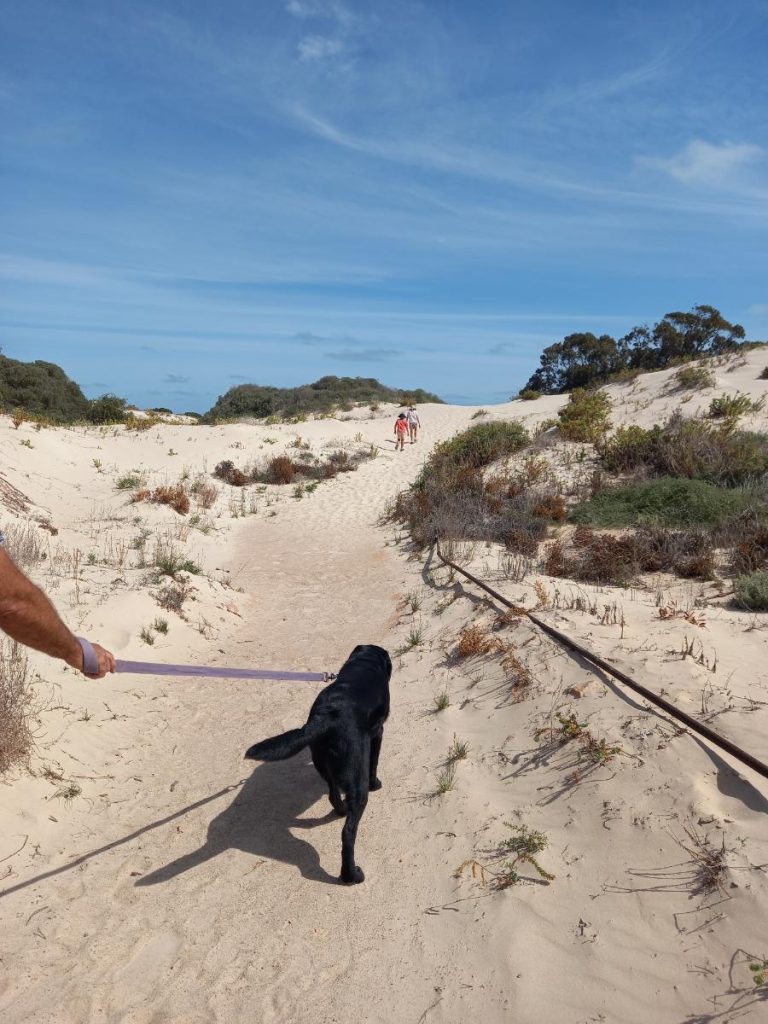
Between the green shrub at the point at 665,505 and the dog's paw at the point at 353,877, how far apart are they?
22.1 ft

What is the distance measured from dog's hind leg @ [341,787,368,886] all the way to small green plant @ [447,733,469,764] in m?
1.25

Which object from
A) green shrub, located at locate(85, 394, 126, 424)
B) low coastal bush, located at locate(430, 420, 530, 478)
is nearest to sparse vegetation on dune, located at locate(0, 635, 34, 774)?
low coastal bush, located at locate(430, 420, 530, 478)

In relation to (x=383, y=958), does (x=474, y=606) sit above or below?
above

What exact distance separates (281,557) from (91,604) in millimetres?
4603

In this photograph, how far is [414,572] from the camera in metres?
9.51

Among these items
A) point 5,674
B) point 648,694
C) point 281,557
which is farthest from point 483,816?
point 281,557

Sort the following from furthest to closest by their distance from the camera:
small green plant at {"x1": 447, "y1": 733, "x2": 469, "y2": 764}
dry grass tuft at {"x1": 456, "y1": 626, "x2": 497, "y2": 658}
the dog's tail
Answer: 1. dry grass tuft at {"x1": 456, "y1": 626, "x2": 497, "y2": 658}
2. small green plant at {"x1": 447, "y1": 733, "x2": 469, "y2": 764}
3. the dog's tail

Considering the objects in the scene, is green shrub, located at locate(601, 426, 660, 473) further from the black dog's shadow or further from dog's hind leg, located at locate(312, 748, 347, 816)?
dog's hind leg, located at locate(312, 748, 347, 816)

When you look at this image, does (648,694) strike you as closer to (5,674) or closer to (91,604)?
(5,674)

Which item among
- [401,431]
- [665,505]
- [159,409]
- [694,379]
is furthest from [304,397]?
[665,505]

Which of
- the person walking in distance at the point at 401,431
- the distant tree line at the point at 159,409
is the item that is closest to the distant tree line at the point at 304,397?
the distant tree line at the point at 159,409

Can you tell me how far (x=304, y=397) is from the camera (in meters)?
42.1

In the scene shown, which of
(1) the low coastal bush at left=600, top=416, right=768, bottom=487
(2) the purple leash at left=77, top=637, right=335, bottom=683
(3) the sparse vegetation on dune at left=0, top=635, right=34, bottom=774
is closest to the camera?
(2) the purple leash at left=77, top=637, right=335, bottom=683

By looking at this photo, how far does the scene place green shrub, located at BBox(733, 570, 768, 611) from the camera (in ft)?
19.9
